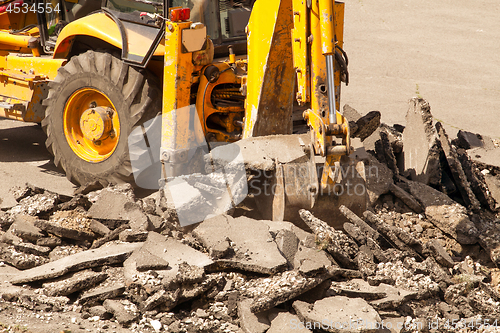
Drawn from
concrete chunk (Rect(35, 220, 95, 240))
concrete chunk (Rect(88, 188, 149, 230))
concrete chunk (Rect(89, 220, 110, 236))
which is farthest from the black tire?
concrete chunk (Rect(35, 220, 95, 240))

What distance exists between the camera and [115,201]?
429 cm

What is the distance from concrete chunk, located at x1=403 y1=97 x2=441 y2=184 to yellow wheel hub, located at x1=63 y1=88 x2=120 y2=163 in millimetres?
3117

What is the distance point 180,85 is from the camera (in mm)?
4383

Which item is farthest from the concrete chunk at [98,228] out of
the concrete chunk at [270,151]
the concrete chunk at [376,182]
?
the concrete chunk at [376,182]

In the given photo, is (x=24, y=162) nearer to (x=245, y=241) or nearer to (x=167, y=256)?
(x=167, y=256)

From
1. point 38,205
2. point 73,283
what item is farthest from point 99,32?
point 73,283

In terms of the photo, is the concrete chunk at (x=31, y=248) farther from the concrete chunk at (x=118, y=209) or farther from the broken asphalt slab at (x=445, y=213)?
the broken asphalt slab at (x=445, y=213)

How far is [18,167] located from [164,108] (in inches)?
102

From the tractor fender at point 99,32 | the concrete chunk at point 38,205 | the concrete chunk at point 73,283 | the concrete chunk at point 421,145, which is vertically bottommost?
the concrete chunk at point 73,283

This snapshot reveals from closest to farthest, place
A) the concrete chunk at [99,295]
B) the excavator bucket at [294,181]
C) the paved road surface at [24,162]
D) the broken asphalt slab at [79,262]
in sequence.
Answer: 1. the concrete chunk at [99,295]
2. the broken asphalt slab at [79,262]
3. the excavator bucket at [294,181]
4. the paved road surface at [24,162]

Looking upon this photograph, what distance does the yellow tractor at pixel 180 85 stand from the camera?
12.0ft

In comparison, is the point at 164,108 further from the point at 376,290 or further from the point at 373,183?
the point at 376,290

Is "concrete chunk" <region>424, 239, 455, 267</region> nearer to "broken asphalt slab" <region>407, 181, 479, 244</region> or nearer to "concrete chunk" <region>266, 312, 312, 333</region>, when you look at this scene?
"broken asphalt slab" <region>407, 181, 479, 244</region>

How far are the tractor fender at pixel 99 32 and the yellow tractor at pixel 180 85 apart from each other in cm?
1
